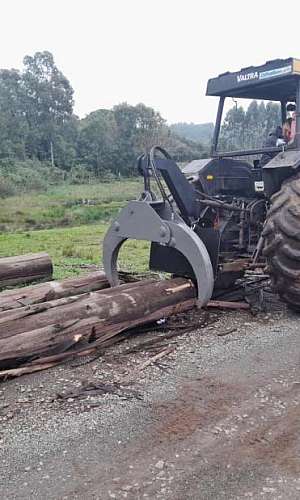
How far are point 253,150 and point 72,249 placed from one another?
219 inches

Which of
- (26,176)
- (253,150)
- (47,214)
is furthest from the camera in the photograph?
(26,176)

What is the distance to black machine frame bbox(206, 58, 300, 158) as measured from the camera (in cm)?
573

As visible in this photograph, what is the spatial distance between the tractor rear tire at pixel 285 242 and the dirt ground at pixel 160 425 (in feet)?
2.41

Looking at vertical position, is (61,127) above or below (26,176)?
above

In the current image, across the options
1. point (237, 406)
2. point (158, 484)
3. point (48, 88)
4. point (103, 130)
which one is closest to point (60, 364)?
point (237, 406)

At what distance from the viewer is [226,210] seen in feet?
20.2

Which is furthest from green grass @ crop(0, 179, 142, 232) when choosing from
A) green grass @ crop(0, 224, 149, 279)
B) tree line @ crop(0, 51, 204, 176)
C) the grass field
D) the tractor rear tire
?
tree line @ crop(0, 51, 204, 176)

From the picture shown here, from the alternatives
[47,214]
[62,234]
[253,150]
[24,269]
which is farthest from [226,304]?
[47,214]

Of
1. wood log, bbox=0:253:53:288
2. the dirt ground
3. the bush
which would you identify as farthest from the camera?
the bush

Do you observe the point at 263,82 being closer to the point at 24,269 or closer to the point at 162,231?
the point at 162,231

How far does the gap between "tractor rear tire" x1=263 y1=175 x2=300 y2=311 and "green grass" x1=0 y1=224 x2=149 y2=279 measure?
11.1 feet

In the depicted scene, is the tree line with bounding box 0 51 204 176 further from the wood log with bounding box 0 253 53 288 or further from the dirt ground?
the dirt ground

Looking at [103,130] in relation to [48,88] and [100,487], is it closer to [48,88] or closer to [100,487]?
[48,88]

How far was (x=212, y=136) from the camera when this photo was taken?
696 centimetres
